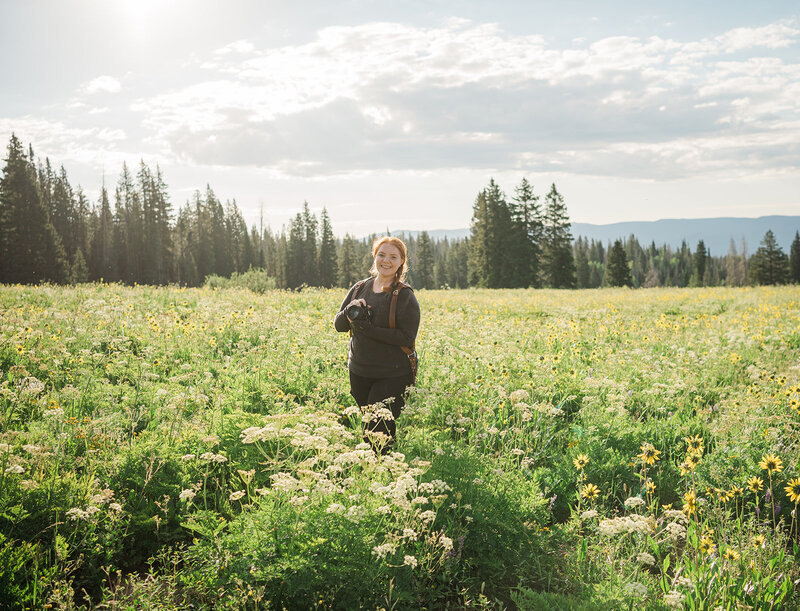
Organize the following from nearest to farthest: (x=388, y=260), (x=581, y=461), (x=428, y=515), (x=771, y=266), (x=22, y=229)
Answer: (x=428, y=515), (x=581, y=461), (x=388, y=260), (x=22, y=229), (x=771, y=266)

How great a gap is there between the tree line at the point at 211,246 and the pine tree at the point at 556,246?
0.12 meters

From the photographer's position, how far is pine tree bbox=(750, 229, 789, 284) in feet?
233

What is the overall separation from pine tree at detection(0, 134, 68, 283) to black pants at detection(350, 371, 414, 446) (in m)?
48.5

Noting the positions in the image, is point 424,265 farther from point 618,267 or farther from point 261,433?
point 261,433

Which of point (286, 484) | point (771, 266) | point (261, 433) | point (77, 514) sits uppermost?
point (771, 266)

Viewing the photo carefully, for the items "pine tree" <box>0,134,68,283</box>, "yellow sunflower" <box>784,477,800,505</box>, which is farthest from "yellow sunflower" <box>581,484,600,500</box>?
"pine tree" <box>0,134,68,283</box>

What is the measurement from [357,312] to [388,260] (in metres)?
0.74

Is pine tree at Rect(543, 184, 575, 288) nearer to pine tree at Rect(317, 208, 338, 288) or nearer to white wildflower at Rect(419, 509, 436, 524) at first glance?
pine tree at Rect(317, 208, 338, 288)

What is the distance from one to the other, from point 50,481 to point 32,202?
5355cm

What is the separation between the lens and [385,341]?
5062 mm

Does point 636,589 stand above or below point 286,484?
below

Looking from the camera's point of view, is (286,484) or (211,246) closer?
(286,484)

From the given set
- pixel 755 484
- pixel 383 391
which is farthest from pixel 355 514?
pixel 755 484

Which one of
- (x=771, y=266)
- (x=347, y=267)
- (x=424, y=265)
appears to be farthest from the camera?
(x=424, y=265)
